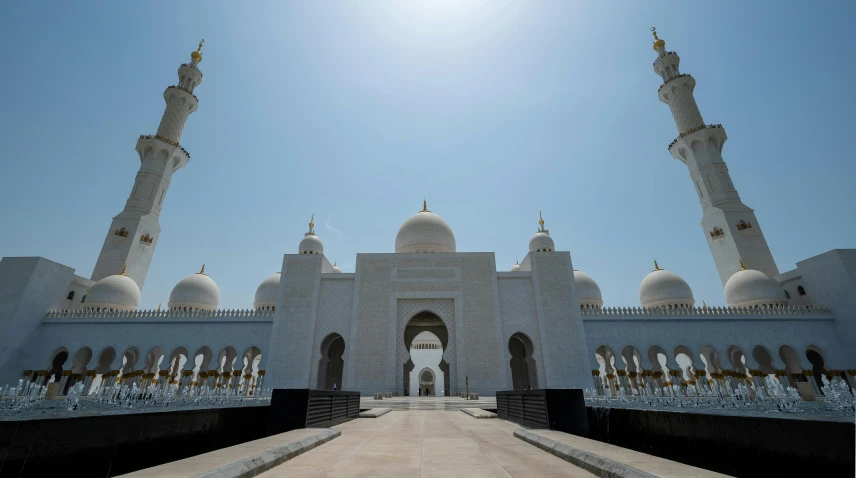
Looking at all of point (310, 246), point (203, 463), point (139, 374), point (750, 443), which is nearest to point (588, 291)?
point (310, 246)

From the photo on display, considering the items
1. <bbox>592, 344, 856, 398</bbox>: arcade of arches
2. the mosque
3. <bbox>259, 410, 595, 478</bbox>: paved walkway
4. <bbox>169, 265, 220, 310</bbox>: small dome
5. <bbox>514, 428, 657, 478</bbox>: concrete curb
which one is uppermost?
<bbox>169, 265, 220, 310</bbox>: small dome

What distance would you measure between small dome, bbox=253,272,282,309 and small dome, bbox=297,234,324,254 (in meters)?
2.34

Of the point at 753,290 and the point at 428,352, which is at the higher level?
the point at 753,290

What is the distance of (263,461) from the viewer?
2.38 meters

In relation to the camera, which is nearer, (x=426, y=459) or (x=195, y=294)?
(x=426, y=459)

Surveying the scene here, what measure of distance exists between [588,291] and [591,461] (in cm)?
2024

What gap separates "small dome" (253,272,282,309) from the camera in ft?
68.4

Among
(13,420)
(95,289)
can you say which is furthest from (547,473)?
(95,289)

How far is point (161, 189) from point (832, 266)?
32529mm

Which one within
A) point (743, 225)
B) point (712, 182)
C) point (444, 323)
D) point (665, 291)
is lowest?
point (444, 323)

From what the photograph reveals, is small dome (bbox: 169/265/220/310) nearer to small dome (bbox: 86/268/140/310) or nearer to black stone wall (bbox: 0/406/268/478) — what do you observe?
small dome (bbox: 86/268/140/310)

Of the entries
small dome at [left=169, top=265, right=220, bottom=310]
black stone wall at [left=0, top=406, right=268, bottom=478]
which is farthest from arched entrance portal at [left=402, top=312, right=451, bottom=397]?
black stone wall at [left=0, top=406, right=268, bottom=478]

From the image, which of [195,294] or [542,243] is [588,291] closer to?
[542,243]

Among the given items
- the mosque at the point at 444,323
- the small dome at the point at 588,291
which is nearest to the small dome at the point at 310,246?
the mosque at the point at 444,323
